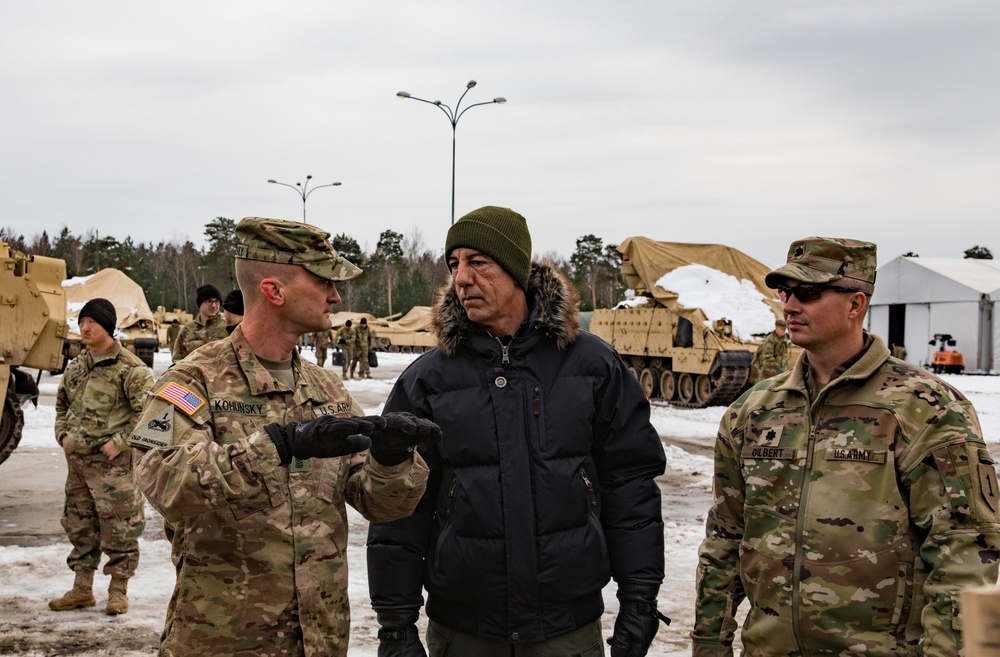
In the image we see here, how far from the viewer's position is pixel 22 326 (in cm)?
1017

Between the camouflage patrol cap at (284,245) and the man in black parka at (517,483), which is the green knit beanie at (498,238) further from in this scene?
the camouflage patrol cap at (284,245)

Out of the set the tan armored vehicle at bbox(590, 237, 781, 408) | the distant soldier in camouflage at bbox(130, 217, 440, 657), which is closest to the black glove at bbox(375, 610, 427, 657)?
the distant soldier in camouflage at bbox(130, 217, 440, 657)

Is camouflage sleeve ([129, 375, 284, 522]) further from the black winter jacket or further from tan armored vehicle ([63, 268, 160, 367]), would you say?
tan armored vehicle ([63, 268, 160, 367])

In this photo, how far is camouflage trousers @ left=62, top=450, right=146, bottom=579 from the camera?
6.13 metres

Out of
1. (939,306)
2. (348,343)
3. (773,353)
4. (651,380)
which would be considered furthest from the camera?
(939,306)

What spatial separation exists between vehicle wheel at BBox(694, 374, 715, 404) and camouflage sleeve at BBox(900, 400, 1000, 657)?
59.2ft

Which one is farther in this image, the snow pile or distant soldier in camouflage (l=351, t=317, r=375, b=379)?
distant soldier in camouflage (l=351, t=317, r=375, b=379)

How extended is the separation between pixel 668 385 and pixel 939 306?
1728 cm

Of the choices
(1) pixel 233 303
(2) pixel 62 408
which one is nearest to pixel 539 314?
(2) pixel 62 408

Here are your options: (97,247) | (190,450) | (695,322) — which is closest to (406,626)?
(190,450)

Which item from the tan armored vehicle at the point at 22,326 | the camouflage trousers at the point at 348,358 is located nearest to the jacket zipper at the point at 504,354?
the tan armored vehicle at the point at 22,326

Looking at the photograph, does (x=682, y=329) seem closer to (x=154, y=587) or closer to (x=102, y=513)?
(x=154, y=587)

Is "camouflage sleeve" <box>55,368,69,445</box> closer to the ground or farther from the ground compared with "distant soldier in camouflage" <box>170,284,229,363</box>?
closer to the ground

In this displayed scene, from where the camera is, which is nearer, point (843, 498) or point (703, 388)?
point (843, 498)
